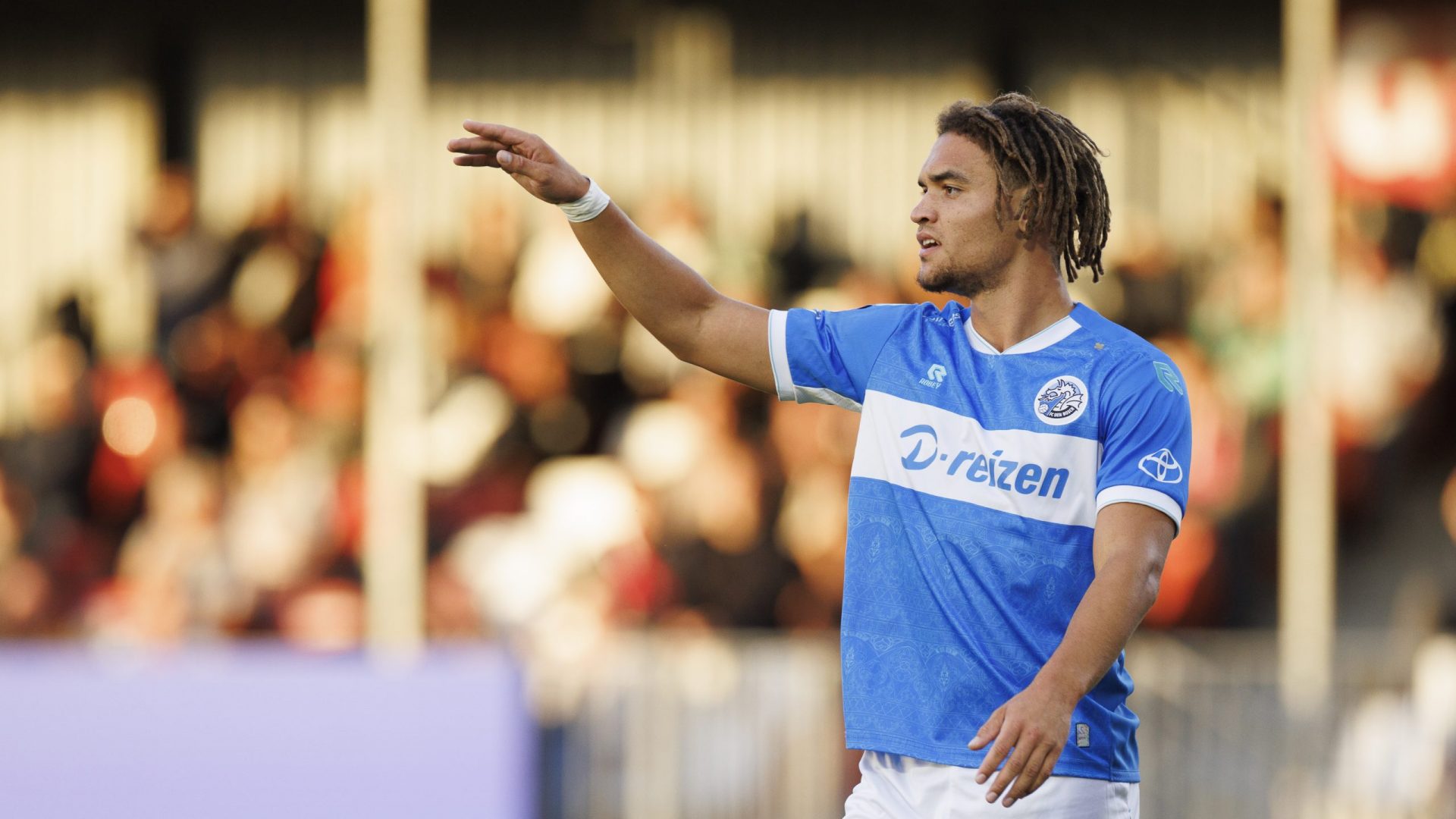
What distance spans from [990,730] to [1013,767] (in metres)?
0.07


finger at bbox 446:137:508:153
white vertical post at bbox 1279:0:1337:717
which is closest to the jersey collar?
finger at bbox 446:137:508:153

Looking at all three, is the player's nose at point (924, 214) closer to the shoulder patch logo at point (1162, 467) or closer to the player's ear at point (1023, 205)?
the player's ear at point (1023, 205)

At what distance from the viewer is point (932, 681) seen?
325cm

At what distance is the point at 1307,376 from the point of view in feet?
28.5

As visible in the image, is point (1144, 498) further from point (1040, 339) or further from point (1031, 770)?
point (1031, 770)

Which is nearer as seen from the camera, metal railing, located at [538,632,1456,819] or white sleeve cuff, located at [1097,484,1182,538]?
white sleeve cuff, located at [1097,484,1182,538]

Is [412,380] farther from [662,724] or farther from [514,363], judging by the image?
[662,724]

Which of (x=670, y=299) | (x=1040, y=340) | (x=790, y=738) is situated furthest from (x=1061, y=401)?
(x=790, y=738)

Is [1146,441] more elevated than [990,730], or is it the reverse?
[1146,441]

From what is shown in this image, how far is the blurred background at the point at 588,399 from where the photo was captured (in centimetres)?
764

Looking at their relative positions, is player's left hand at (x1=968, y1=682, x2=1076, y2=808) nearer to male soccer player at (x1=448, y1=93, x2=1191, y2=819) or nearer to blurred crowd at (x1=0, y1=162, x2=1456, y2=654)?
male soccer player at (x1=448, y1=93, x2=1191, y2=819)

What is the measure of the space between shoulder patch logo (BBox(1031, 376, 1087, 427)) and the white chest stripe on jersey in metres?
0.04

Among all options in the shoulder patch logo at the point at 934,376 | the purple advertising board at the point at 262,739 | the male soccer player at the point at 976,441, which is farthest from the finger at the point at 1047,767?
the purple advertising board at the point at 262,739

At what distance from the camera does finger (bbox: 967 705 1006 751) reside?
2885 mm
